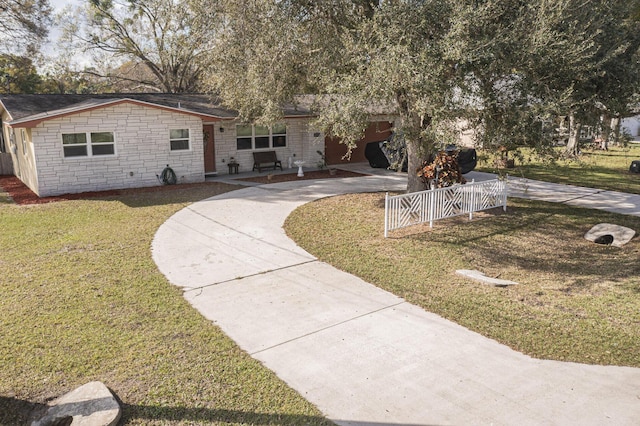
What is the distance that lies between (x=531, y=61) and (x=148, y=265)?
25.2 ft

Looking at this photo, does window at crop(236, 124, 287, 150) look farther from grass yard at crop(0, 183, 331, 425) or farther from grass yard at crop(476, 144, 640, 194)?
grass yard at crop(0, 183, 331, 425)

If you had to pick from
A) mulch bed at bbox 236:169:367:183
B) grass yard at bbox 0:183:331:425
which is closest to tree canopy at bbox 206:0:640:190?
grass yard at bbox 0:183:331:425

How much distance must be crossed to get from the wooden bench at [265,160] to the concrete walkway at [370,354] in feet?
33.3

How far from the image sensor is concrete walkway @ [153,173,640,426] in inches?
173

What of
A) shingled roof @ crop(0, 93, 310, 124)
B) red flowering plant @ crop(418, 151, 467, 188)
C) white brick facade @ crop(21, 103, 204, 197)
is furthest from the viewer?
white brick facade @ crop(21, 103, 204, 197)

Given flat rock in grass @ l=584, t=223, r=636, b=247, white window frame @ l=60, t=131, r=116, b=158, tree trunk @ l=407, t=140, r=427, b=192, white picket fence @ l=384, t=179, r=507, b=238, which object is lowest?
flat rock in grass @ l=584, t=223, r=636, b=247

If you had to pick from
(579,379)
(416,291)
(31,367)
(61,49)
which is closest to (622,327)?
(579,379)

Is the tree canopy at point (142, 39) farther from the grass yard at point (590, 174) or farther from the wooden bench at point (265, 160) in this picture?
the grass yard at point (590, 174)

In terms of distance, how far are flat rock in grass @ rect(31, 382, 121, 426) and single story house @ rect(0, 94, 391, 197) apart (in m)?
9.62

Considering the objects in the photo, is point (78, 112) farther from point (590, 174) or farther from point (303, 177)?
point (590, 174)

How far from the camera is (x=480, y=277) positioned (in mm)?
7957

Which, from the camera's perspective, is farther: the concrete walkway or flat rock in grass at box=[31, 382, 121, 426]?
the concrete walkway

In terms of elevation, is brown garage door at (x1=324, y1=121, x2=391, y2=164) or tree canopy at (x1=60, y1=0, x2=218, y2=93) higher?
tree canopy at (x1=60, y1=0, x2=218, y2=93)

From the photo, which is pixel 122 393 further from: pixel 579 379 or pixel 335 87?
pixel 335 87
